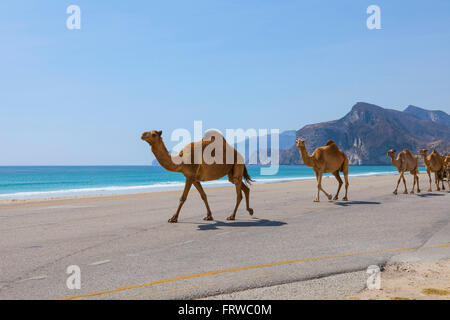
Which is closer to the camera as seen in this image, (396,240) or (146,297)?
(146,297)

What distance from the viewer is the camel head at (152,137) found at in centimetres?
1066

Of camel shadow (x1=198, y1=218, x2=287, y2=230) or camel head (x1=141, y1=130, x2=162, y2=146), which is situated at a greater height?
camel head (x1=141, y1=130, x2=162, y2=146)

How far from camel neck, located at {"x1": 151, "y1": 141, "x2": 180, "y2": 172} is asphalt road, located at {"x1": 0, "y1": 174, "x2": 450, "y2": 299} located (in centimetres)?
152

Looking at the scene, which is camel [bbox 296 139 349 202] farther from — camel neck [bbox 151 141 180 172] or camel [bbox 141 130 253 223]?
camel neck [bbox 151 141 180 172]

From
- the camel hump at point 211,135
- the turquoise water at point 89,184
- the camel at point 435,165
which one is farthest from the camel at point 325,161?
the turquoise water at point 89,184

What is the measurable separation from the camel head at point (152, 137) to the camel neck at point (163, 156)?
130mm

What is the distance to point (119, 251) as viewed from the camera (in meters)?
7.59

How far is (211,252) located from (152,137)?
14.1ft

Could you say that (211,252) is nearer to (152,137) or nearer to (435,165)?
(152,137)

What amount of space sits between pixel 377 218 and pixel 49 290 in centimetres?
927

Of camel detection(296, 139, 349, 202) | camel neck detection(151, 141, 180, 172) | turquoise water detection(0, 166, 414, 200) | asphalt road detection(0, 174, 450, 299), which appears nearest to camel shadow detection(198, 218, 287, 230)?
asphalt road detection(0, 174, 450, 299)

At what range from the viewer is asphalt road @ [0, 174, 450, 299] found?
5.23 metres
